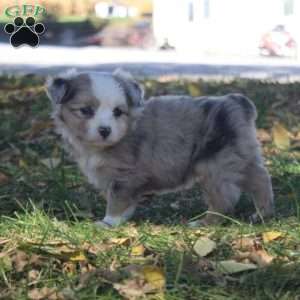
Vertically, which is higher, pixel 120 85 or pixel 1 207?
pixel 120 85

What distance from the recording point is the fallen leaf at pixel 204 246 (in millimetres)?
3803

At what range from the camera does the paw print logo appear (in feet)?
26.8

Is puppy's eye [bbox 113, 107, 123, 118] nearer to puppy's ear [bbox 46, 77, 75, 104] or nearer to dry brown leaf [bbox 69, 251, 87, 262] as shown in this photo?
puppy's ear [bbox 46, 77, 75, 104]

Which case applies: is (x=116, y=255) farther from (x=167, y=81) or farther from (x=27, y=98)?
(x=167, y=81)

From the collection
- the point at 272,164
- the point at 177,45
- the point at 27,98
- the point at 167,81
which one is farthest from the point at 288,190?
the point at 177,45

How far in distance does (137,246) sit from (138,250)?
0.05 m

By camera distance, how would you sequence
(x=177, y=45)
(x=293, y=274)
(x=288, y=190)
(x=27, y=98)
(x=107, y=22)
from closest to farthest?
(x=293, y=274) < (x=288, y=190) < (x=27, y=98) < (x=177, y=45) < (x=107, y=22)

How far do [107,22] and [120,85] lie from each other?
23572 mm

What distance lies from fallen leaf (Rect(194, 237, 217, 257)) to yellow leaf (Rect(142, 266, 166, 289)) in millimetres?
365

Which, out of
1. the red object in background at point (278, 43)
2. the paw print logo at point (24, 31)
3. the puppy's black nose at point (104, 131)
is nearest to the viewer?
the puppy's black nose at point (104, 131)

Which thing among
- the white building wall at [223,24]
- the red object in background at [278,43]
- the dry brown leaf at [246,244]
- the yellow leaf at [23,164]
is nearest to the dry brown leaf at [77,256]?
the dry brown leaf at [246,244]

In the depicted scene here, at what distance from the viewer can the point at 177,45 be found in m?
25.3

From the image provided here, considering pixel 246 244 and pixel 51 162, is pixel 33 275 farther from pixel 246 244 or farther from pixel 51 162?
pixel 51 162

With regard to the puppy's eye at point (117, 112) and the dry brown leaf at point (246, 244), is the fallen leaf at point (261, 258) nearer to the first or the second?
the dry brown leaf at point (246, 244)
